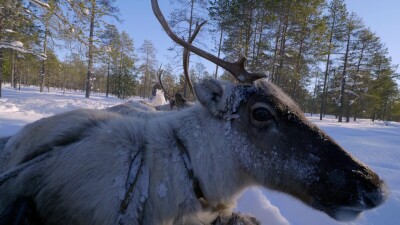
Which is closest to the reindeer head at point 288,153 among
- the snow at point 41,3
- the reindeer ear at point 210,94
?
the reindeer ear at point 210,94

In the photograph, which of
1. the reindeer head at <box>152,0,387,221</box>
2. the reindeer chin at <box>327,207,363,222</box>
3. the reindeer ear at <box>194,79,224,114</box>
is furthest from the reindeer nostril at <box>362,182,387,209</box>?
the reindeer ear at <box>194,79,224,114</box>

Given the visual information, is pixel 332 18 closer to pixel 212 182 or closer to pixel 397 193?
pixel 397 193

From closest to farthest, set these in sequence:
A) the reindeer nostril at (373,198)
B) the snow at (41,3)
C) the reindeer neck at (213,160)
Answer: the reindeer nostril at (373,198) → the reindeer neck at (213,160) → the snow at (41,3)

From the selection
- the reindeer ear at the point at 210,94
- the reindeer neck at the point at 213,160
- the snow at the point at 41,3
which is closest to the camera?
the reindeer neck at the point at 213,160

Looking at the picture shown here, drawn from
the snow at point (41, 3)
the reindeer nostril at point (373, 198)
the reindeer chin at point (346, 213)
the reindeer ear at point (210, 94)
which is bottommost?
the reindeer chin at point (346, 213)

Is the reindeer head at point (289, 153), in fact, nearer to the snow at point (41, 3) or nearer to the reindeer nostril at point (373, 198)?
the reindeer nostril at point (373, 198)

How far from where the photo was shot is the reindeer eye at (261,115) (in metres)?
1.90

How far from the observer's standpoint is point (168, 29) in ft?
9.00


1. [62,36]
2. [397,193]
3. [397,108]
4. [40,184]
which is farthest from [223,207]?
[397,108]

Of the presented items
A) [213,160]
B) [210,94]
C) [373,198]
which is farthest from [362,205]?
[210,94]

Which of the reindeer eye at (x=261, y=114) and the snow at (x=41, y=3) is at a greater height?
the snow at (x=41, y=3)

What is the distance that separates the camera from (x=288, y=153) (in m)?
1.84

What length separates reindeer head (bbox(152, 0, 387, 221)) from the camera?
5.44 feet

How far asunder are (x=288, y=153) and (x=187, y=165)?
0.70m
